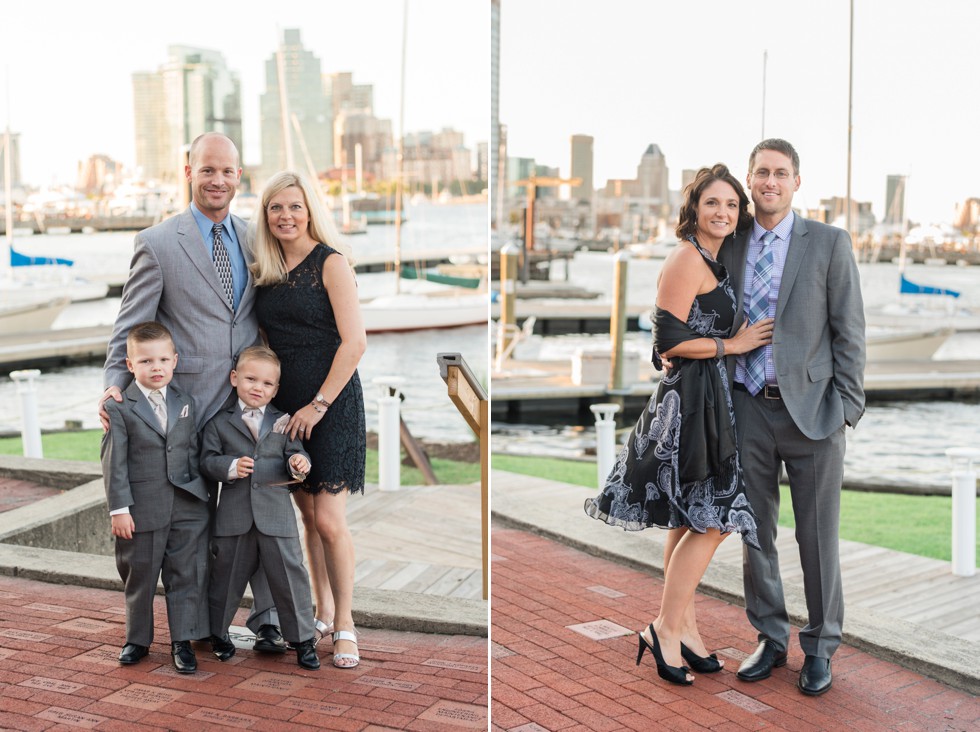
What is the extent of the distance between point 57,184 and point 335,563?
48.8 m

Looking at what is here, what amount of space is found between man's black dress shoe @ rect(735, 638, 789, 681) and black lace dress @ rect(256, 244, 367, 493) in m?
1.40

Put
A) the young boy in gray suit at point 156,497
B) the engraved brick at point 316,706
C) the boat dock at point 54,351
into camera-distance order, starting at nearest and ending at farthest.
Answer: the engraved brick at point 316,706
the young boy in gray suit at point 156,497
the boat dock at point 54,351

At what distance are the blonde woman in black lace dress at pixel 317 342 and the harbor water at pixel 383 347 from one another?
47cm

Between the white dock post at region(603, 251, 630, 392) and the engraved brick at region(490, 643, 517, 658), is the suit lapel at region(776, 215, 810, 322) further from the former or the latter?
the white dock post at region(603, 251, 630, 392)

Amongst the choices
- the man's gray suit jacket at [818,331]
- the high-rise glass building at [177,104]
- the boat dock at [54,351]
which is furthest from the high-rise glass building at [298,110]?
the man's gray suit jacket at [818,331]

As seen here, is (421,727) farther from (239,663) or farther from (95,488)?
(95,488)

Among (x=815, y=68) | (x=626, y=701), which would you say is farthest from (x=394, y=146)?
(x=626, y=701)

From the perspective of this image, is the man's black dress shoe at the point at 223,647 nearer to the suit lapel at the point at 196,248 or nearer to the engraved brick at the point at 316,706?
the engraved brick at the point at 316,706

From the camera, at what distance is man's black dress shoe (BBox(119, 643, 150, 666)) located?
11.3ft

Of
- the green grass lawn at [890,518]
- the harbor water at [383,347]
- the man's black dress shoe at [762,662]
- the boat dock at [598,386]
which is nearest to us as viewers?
the man's black dress shoe at [762,662]

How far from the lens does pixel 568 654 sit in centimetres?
378

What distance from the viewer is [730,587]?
440 centimetres

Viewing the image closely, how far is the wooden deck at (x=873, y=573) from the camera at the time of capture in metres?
4.30

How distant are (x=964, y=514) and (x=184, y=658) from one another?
3.38m
